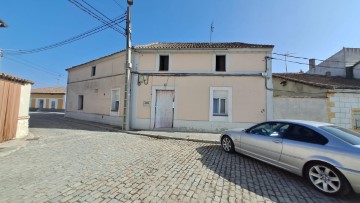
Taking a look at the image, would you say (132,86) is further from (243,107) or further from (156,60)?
(243,107)

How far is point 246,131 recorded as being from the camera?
5.69 metres

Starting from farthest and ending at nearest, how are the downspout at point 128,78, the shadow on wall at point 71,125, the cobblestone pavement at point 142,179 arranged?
1. the shadow on wall at point 71,125
2. the downspout at point 128,78
3. the cobblestone pavement at point 142,179

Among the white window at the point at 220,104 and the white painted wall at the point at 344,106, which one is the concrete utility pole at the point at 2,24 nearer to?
the white window at the point at 220,104

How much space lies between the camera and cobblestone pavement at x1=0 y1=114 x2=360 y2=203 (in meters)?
3.14

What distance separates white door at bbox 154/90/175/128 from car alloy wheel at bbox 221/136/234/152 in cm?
520

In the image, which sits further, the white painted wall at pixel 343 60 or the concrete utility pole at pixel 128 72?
the white painted wall at pixel 343 60

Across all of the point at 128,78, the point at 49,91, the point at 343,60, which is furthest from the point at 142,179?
the point at 49,91

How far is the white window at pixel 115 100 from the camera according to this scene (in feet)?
42.3

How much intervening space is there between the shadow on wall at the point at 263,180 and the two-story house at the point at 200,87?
5.36 meters

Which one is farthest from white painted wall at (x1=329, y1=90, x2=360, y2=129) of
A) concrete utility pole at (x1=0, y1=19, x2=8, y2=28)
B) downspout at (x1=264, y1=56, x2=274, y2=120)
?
concrete utility pole at (x1=0, y1=19, x2=8, y2=28)

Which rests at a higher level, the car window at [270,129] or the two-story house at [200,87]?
the two-story house at [200,87]

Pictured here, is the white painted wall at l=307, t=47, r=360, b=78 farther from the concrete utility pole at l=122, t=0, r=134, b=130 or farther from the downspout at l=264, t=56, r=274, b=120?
the concrete utility pole at l=122, t=0, r=134, b=130

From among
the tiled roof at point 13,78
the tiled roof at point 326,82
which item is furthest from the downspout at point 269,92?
the tiled roof at point 13,78

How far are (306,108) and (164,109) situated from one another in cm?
821
